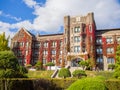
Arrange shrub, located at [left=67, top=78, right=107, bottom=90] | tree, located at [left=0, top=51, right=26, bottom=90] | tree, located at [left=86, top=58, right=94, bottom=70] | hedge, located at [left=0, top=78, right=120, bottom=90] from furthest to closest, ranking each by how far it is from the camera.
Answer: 1. tree, located at [left=86, top=58, right=94, bottom=70]
2. tree, located at [left=0, top=51, right=26, bottom=90]
3. hedge, located at [left=0, top=78, right=120, bottom=90]
4. shrub, located at [left=67, top=78, right=107, bottom=90]

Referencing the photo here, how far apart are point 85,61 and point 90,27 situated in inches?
477

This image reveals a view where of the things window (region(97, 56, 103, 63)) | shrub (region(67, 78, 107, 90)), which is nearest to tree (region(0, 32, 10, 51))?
window (region(97, 56, 103, 63))

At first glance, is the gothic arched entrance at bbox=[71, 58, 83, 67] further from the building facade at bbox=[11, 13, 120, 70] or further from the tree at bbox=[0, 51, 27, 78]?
the tree at bbox=[0, 51, 27, 78]

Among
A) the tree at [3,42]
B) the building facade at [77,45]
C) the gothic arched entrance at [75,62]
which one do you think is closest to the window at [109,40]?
the building facade at [77,45]

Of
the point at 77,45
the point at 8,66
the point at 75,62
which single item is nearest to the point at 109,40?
the point at 77,45

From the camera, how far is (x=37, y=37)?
251 ft

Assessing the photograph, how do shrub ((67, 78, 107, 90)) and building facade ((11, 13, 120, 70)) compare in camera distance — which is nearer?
shrub ((67, 78, 107, 90))

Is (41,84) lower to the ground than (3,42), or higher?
lower

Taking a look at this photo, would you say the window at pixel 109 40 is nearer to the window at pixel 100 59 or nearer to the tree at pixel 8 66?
the window at pixel 100 59

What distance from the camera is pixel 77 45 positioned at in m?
65.4

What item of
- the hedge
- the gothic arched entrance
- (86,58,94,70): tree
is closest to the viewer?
the hedge

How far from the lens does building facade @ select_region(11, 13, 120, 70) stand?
64000mm

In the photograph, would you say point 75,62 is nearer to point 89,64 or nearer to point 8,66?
point 89,64

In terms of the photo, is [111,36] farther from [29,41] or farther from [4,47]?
[4,47]
